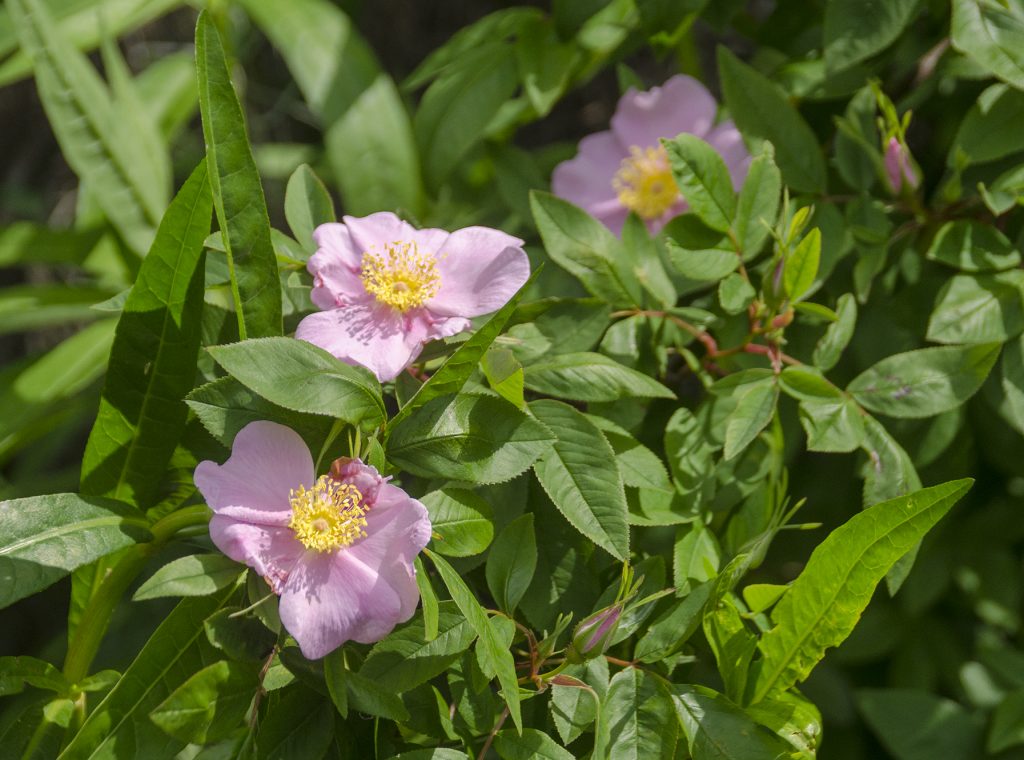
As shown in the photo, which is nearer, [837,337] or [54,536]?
[54,536]

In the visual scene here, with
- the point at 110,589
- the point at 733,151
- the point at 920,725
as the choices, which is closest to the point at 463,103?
the point at 733,151

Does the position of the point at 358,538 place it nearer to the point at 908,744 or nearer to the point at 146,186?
the point at 908,744

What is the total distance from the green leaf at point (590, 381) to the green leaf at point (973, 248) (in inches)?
11.0

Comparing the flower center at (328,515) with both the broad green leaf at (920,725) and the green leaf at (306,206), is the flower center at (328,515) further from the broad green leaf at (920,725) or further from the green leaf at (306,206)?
the broad green leaf at (920,725)

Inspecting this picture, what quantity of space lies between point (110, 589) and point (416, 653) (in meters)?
0.23

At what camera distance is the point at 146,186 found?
53.3 inches

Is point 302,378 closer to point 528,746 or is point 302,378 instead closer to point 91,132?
point 528,746

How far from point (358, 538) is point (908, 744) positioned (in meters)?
0.67

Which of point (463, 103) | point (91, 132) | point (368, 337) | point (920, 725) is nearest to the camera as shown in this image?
point (368, 337)

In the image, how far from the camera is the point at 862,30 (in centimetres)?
80

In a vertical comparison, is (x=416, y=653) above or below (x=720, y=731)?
above

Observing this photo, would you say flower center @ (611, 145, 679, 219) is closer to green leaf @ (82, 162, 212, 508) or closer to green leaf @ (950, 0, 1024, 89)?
green leaf @ (950, 0, 1024, 89)

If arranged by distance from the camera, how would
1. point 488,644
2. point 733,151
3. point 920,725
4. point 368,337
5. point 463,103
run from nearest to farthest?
point 488,644, point 368,337, point 733,151, point 920,725, point 463,103

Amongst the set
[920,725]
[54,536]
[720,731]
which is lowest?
[920,725]
